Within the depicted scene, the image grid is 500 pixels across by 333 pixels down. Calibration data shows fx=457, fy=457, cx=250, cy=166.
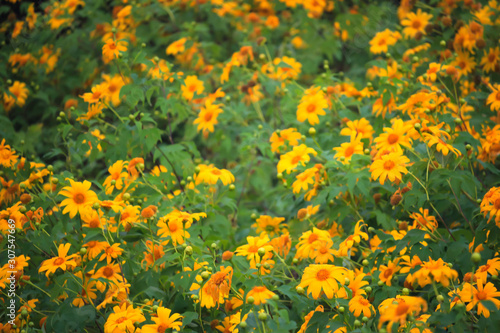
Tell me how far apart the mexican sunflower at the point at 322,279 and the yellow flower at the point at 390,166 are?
17.6 inches

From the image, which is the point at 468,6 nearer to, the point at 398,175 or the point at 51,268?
Answer: the point at 398,175

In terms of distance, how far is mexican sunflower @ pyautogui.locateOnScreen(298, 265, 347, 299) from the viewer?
5.54ft

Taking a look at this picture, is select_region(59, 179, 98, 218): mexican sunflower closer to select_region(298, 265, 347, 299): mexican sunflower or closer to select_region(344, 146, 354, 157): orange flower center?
select_region(298, 265, 347, 299): mexican sunflower

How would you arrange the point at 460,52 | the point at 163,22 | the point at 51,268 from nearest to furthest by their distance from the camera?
the point at 51,268 → the point at 460,52 → the point at 163,22

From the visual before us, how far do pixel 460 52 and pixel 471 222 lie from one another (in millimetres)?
1251

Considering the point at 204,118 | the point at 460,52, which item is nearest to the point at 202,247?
the point at 204,118

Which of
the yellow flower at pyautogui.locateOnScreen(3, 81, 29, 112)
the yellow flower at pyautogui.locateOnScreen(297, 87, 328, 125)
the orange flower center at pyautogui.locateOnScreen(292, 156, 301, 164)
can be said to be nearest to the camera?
the orange flower center at pyautogui.locateOnScreen(292, 156, 301, 164)

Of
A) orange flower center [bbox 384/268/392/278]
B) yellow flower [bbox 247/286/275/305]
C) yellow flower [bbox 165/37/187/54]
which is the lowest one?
orange flower center [bbox 384/268/392/278]

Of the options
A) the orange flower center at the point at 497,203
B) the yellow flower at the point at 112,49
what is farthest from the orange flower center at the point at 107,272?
the orange flower center at the point at 497,203

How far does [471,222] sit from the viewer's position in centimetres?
201

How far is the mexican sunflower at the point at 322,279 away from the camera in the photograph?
5.54ft

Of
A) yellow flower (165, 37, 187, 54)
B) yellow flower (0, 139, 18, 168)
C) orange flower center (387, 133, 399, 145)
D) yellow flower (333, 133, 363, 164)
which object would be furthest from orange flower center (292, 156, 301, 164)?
yellow flower (165, 37, 187, 54)

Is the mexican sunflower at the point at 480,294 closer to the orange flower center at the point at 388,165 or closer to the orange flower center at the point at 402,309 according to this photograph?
the orange flower center at the point at 402,309

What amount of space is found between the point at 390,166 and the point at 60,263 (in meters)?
1.44
